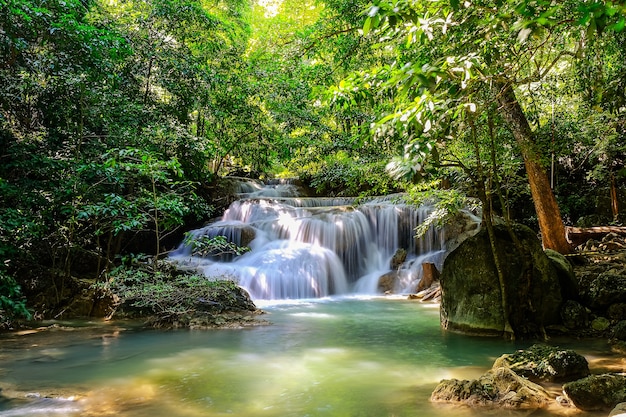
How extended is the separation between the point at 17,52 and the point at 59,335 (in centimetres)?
441

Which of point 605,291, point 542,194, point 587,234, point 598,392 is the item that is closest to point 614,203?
point 587,234

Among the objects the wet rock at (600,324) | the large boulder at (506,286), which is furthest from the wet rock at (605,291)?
the large boulder at (506,286)

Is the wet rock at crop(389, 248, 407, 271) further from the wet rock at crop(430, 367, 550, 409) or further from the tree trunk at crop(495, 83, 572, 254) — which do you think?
the wet rock at crop(430, 367, 550, 409)

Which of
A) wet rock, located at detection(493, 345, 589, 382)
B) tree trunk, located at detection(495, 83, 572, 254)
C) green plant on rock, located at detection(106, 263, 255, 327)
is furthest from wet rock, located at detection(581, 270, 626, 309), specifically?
green plant on rock, located at detection(106, 263, 255, 327)

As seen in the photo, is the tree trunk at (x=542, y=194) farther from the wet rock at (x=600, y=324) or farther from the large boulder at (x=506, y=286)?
the wet rock at (x=600, y=324)

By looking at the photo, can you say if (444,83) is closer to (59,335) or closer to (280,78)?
(59,335)

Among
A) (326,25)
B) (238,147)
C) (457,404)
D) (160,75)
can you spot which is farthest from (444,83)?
(238,147)

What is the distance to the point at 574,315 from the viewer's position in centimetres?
649

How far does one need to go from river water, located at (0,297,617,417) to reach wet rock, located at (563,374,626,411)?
0.14m

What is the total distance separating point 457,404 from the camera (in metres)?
3.64

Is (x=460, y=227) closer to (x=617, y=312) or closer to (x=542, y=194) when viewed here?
(x=542, y=194)

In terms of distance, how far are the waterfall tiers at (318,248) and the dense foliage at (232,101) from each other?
323 cm

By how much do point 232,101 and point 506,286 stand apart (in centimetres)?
835

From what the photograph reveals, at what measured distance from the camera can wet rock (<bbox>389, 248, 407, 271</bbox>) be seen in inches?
→ 541
